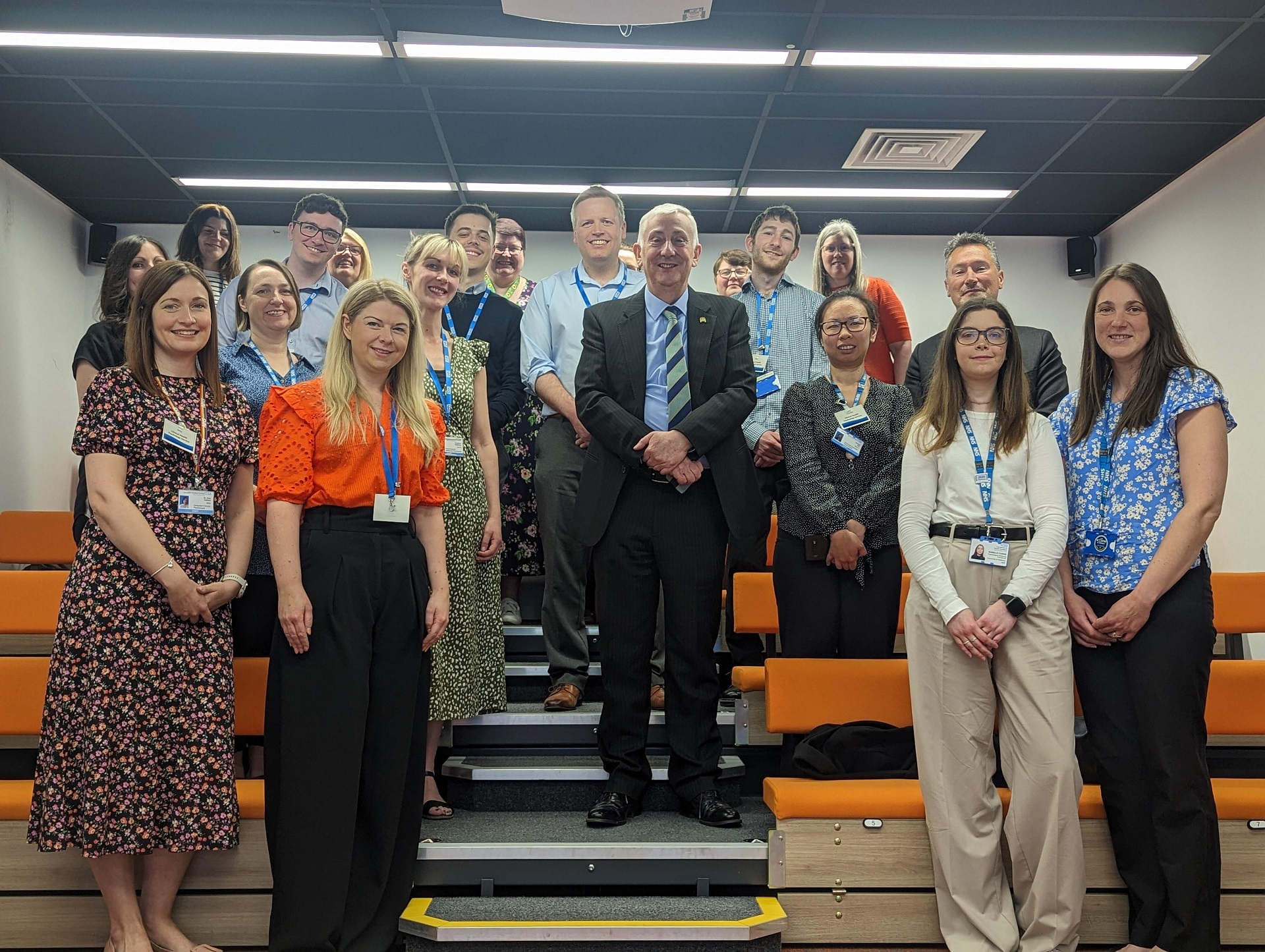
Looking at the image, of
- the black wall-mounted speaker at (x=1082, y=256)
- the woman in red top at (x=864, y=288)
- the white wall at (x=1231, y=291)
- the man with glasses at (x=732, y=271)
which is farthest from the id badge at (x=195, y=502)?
the black wall-mounted speaker at (x=1082, y=256)

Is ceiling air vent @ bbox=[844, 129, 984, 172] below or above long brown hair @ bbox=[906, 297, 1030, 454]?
above

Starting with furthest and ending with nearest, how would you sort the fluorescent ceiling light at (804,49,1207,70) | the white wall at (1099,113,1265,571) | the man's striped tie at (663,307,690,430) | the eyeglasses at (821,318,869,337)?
1. the white wall at (1099,113,1265,571)
2. the fluorescent ceiling light at (804,49,1207,70)
3. the eyeglasses at (821,318,869,337)
4. the man's striped tie at (663,307,690,430)

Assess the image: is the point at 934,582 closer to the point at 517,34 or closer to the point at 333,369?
the point at 333,369

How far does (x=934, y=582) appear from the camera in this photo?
2596mm

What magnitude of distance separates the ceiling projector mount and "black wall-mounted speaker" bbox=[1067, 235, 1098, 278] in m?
4.34

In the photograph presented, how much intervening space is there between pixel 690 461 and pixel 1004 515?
2.83 feet

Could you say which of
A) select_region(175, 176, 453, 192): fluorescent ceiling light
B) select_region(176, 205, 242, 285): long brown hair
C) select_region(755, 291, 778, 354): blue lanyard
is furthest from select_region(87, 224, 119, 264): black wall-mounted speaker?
select_region(755, 291, 778, 354): blue lanyard

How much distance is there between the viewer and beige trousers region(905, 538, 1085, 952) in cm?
246

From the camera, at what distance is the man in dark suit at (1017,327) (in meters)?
3.53

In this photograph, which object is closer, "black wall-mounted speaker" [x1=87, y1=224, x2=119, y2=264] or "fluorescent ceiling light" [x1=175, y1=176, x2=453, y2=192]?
"fluorescent ceiling light" [x1=175, y1=176, x2=453, y2=192]

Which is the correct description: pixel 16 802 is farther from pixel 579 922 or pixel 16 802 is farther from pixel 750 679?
pixel 750 679

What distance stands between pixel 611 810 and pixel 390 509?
1071 mm

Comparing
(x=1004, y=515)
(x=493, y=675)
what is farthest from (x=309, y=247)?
(x=1004, y=515)

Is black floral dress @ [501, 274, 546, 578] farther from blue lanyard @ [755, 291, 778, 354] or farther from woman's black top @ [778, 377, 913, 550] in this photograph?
woman's black top @ [778, 377, 913, 550]
